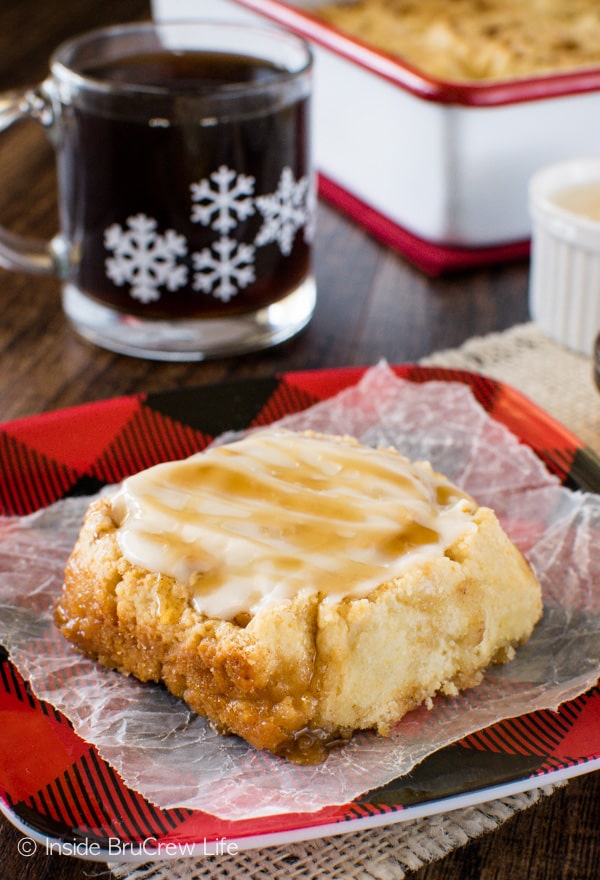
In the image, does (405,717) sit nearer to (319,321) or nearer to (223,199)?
(223,199)

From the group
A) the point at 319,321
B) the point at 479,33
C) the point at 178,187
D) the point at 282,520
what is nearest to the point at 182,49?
the point at 178,187

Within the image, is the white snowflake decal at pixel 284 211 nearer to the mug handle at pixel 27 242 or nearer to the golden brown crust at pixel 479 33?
the mug handle at pixel 27 242

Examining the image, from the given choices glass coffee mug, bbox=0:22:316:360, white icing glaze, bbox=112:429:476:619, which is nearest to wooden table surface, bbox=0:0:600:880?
glass coffee mug, bbox=0:22:316:360

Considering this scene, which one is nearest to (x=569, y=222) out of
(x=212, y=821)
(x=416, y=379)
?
(x=416, y=379)

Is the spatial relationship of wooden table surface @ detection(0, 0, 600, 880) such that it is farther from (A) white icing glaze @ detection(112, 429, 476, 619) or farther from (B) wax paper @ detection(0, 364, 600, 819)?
(A) white icing glaze @ detection(112, 429, 476, 619)

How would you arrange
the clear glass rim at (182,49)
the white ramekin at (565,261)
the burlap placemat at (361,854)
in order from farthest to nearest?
the white ramekin at (565,261) < the clear glass rim at (182,49) < the burlap placemat at (361,854)

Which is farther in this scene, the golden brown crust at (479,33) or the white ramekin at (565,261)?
the golden brown crust at (479,33)

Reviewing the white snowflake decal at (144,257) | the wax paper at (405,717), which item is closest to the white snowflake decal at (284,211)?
the white snowflake decal at (144,257)
